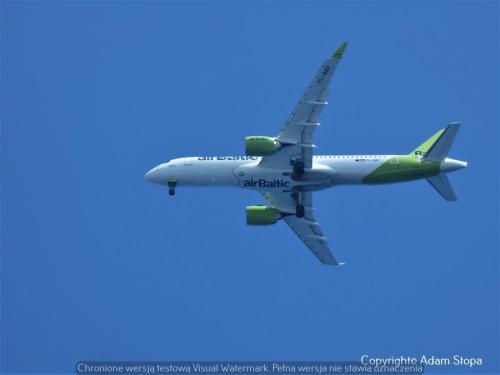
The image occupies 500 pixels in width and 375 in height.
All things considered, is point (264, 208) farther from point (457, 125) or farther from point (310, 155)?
point (457, 125)

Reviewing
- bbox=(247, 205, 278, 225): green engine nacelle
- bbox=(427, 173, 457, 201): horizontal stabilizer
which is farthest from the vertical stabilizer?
bbox=(247, 205, 278, 225): green engine nacelle

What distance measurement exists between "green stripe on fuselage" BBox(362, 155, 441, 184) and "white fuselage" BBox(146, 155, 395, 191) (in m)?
0.42

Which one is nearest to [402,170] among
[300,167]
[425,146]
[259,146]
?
[425,146]

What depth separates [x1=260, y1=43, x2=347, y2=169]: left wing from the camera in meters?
69.9

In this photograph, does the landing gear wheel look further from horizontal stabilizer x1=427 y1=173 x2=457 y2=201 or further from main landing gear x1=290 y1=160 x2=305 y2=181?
horizontal stabilizer x1=427 y1=173 x2=457 y2=201

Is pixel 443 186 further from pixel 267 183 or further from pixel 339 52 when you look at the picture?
pixel 267 183

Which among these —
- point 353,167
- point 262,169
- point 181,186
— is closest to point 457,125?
point 353,167

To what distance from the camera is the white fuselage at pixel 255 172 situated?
241 ft

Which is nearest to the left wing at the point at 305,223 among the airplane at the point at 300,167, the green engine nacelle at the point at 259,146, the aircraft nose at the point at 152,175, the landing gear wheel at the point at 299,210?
the airplane at the point at 300,167

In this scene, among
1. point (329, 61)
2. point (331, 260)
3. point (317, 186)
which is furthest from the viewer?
point (331, 260)

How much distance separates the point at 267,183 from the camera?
249ft

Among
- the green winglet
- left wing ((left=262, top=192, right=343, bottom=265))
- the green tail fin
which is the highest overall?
the green winglet

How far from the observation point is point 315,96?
71.0m

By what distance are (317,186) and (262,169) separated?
4064mm
